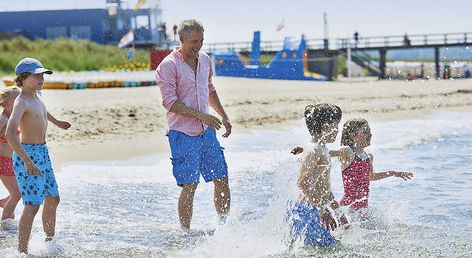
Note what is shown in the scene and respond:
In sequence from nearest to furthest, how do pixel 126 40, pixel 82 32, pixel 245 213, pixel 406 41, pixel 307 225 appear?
pixel 307 225 → pixel 245 213 → pixel 126 40 → pixel 406 41 → pixel 82 32

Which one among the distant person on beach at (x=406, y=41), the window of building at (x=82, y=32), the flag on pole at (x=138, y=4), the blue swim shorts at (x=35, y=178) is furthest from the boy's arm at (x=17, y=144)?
the window of building at (x=82, y=32)

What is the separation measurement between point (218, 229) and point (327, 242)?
34.9 inches

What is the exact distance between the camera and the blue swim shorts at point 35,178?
5.47 metres

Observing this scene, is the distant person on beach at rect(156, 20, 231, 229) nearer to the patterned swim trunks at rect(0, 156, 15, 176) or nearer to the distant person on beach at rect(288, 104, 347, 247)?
the distant person on beach at rect(288, 104, 347, 247)

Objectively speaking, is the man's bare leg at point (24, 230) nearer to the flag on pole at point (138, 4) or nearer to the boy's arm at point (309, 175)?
the boy's arm at point (309, 175)

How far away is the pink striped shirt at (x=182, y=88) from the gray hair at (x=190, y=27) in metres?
0.21

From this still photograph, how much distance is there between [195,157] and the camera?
241 inches

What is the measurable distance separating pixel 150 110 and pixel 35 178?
12677 millimetres

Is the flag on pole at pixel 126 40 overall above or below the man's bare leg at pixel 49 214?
above

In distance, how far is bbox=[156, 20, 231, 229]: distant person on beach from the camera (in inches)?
235

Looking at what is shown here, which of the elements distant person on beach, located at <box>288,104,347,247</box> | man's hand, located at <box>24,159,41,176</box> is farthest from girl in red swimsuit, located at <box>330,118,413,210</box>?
man's hand, located at <box>24,159,41,176</box>

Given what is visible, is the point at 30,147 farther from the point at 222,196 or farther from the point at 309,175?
the point at 309,175

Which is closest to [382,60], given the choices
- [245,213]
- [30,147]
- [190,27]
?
[245,213]

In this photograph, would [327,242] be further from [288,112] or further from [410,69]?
[410,69]
